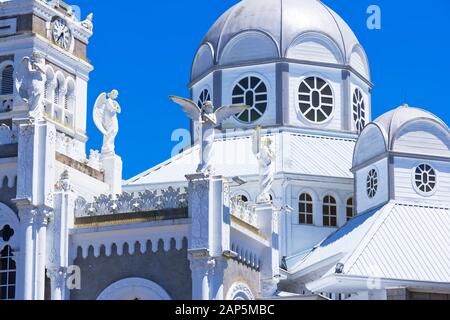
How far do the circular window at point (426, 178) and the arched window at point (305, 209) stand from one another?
230 inches

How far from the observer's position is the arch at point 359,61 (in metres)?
81.1

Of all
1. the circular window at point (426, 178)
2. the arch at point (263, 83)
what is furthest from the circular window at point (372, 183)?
the arch at point (263, 83)

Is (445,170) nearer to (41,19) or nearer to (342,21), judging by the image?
(342,21)

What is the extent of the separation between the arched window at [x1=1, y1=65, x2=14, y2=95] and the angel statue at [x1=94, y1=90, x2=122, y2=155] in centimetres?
369

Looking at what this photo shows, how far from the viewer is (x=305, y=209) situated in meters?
74.3

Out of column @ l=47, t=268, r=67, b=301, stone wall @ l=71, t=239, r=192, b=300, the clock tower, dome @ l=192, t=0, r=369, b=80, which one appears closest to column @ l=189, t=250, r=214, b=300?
stone wall @ l=71, t=239, r=192, b=300

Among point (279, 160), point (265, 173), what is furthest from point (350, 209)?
point (265, 173)

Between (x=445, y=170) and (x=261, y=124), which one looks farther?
(x=261, y=124)

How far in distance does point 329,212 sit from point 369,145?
4.26 m

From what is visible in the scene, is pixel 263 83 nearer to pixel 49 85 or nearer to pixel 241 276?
pixel 49 85
